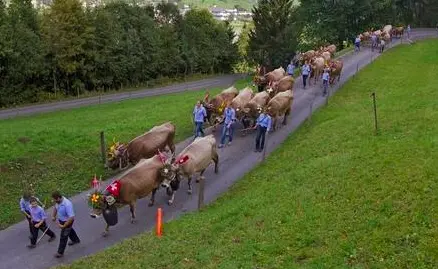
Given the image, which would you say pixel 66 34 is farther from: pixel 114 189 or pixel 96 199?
pixel 96 199

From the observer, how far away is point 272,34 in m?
68.3

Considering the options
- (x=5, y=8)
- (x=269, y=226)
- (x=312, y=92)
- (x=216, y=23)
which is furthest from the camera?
(x=216, y=23)

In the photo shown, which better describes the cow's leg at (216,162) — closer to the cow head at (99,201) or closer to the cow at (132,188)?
the cow at (132,188)

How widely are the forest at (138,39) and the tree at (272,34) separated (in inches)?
5.3

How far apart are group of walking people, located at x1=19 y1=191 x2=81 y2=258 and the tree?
178 feet

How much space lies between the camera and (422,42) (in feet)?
203

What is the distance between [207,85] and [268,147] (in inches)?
1730

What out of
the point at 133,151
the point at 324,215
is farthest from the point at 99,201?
the point at 324,215

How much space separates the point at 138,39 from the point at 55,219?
162 ft

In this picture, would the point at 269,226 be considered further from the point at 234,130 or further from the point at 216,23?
the point at 216,23

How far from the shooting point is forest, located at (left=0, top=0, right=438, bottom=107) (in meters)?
52.9

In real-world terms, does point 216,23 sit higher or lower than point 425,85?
higher

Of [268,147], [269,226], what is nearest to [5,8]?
[268,147]

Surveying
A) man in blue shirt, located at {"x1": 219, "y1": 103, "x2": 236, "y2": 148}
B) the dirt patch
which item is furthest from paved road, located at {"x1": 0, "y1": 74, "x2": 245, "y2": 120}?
man in blue shirt, located at {"x1": 219, "y1": 103, "x2": 236, "y2": 148}
